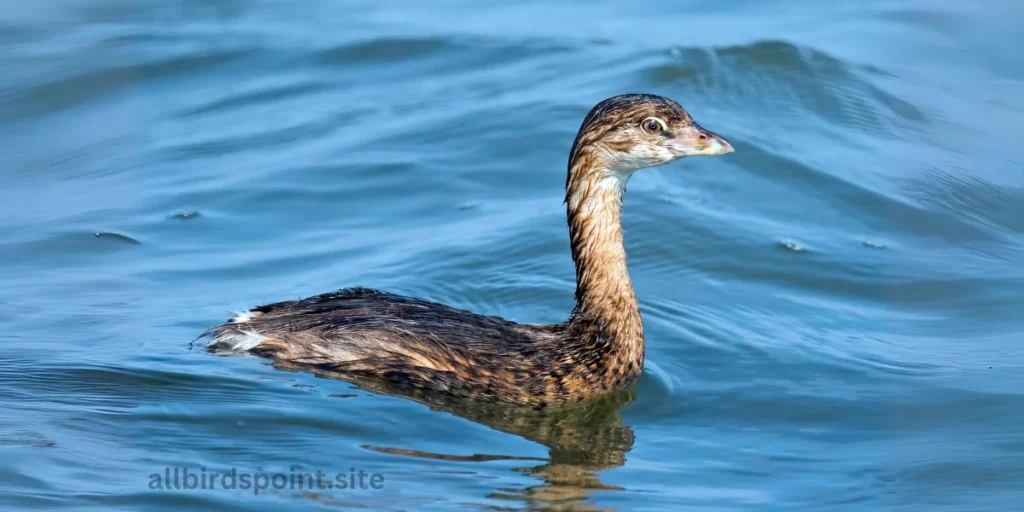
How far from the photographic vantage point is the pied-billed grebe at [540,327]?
24.3 feet

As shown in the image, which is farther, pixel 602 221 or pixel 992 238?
pixel 992 238

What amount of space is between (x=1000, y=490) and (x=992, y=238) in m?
4.26

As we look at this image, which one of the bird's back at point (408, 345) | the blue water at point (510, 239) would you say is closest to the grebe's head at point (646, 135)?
the bird's back at point (408, 345)

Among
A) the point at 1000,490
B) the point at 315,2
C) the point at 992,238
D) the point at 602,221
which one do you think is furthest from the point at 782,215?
the point at 315,2

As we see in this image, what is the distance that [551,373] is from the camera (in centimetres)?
759

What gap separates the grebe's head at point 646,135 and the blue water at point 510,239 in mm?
1271

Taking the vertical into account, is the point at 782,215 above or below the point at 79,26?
below

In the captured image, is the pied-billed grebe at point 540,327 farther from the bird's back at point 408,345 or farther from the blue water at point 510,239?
the blue water at point 510,239

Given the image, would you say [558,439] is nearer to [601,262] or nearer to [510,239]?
[601,262]

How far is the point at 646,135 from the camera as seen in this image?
7.61 metres

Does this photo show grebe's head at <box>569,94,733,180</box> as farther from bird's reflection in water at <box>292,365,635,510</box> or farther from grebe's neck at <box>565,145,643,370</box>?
bird's reflection in water at <box>292,365,635,510</box>

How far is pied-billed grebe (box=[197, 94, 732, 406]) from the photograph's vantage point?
24.3 ft

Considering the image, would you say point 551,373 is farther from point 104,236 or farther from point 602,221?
point 104,236

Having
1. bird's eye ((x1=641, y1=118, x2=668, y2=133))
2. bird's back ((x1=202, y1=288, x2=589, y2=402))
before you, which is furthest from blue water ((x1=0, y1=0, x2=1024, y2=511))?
bird's eye ((x1=641, y1=118, x2=668, y2=133))
